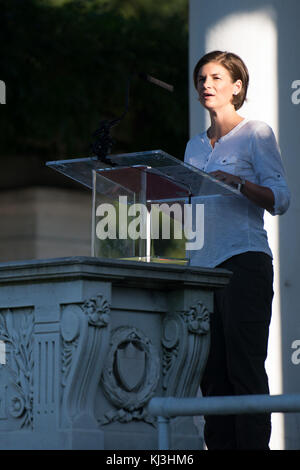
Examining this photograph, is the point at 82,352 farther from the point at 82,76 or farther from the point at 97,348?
the point at 82,76

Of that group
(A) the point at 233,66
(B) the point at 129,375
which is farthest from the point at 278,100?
(B) the point at 129,375

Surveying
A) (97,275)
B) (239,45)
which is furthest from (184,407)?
(239,45)

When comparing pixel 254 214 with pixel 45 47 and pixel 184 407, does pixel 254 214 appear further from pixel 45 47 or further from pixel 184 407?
pixel 45 47

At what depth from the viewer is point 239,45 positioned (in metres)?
4.75

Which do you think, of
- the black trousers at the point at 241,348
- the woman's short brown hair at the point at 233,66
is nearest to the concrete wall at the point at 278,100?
the woman's short brown hair at the point at 233,66

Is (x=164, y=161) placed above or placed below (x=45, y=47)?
below

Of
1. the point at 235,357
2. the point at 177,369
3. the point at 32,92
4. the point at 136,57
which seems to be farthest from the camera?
the point at 136,57

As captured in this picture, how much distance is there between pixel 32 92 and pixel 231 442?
4868 millimetres

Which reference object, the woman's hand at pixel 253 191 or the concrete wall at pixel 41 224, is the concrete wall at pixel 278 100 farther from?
the concrete wall at pixel 41 224

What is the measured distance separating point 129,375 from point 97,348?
0.16 metres

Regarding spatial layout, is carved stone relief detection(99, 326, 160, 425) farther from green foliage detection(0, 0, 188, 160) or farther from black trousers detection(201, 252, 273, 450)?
green foliage detection(0, 0, 188, 160)

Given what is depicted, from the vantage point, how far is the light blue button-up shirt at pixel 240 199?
3.16 metres

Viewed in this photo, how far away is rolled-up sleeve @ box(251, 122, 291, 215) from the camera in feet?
10.2

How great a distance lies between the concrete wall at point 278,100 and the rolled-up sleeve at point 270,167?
1.50 m
